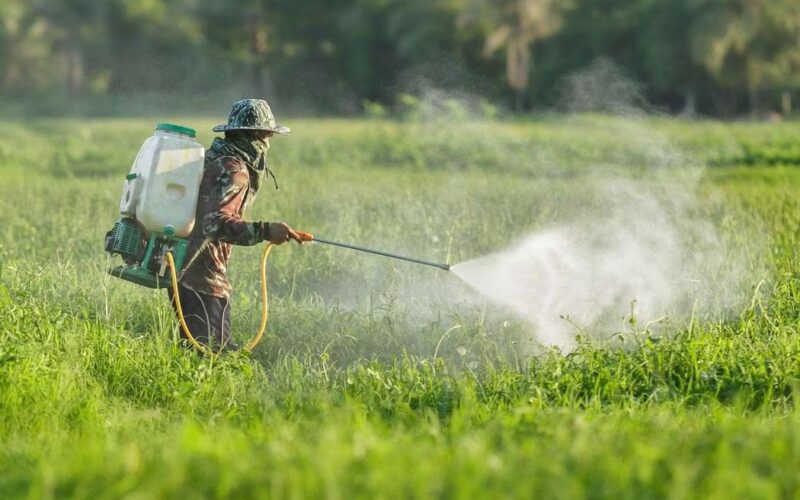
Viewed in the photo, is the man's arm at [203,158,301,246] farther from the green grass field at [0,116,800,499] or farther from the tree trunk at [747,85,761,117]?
the tree trunk at [747,85,761,117]

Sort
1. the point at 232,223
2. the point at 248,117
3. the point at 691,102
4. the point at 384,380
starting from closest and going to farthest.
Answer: the point at 384,380, the point at 232,223, the point at 248,117, the point at 691,102

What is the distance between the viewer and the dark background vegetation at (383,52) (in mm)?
43219

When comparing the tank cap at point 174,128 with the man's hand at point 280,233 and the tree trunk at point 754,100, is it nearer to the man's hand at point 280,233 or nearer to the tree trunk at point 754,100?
the man's hand at point 280,233

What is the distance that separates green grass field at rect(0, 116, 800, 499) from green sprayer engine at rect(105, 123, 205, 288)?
16.2 inches

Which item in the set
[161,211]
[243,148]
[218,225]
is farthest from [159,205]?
[243,148]

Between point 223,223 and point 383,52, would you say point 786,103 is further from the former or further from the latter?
point 223,223

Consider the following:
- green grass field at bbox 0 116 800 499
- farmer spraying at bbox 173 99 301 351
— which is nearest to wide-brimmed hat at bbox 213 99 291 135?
farmer spraying at bbox 173 99 301 351

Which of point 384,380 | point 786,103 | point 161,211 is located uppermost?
point 786,103

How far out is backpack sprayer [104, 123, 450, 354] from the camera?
19.5 feet

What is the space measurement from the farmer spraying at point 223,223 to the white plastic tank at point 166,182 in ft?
0.38

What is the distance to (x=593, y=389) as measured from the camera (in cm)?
557

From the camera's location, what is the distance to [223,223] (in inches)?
235

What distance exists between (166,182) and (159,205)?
0.12 metres

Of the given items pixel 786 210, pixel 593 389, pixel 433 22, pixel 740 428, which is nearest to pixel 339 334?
pixel 593 389
